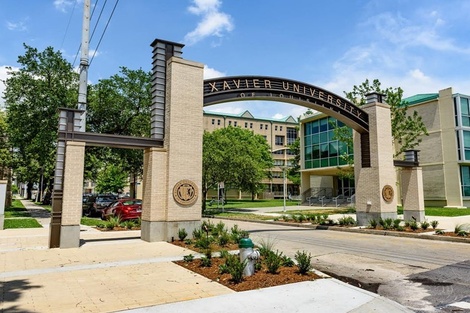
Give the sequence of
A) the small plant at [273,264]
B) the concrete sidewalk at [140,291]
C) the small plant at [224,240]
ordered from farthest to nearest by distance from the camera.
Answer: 1. the small plant at [224,240]
2. the small plant at [273,264]
3. the concrete sidewalk at [140,291]

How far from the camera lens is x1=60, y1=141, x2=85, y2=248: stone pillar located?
35.3ft

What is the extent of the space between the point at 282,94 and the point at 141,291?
11.3m

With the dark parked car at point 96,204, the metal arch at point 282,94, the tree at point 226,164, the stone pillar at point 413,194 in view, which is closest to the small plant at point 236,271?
the metal arch at point 282,94

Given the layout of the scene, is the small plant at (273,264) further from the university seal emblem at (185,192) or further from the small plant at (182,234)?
the university seal emblem at (185,192)

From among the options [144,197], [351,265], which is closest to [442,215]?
[351,265]

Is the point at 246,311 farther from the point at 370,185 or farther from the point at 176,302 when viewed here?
the point at 370,185

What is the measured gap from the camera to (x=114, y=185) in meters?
72.6

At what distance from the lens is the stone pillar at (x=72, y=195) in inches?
424

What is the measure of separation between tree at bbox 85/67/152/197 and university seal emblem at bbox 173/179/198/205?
50.5 feet

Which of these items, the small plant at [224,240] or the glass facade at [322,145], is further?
the glass facade at [322,145]

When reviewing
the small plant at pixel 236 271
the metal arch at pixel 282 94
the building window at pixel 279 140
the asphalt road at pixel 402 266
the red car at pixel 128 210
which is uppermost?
the building window at pixel 279 140

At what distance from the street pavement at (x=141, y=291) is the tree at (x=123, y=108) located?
61.6ft

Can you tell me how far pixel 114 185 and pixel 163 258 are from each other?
2670 inches

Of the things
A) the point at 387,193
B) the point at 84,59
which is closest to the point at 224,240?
the point at 84,59
